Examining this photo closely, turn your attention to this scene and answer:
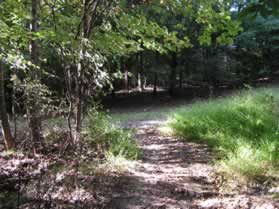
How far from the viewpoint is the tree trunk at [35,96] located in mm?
3944

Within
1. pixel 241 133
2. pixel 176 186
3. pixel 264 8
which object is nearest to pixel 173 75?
Answer: pixel 241 133

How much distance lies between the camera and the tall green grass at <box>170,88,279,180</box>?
3.24m

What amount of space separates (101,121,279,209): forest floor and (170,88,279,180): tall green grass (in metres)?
0.28

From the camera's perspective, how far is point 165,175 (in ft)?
11.5

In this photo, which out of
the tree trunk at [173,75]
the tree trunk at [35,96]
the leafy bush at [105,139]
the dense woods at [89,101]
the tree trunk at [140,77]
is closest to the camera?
the dense woods at [89,101]

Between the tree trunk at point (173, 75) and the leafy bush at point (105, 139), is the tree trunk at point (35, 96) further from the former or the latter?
the tree trunk at point (173, 75)

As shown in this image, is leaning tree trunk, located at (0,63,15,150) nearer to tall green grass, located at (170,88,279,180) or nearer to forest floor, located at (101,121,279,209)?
forest floor, located at (101,121,279,209)

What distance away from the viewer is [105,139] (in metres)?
4.45

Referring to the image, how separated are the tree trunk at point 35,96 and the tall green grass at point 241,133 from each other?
248 cm

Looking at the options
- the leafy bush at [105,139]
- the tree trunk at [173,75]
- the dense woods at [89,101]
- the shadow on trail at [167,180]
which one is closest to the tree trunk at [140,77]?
the tree trunk at [173,75]

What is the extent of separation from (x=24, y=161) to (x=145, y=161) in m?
1.64

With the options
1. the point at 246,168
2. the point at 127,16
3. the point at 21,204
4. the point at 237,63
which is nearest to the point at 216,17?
the point at 127,16

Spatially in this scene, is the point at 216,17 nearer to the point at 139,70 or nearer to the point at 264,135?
the point at 264,135

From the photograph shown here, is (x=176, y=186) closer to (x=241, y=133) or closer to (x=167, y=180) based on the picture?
(x=167, y=180)
